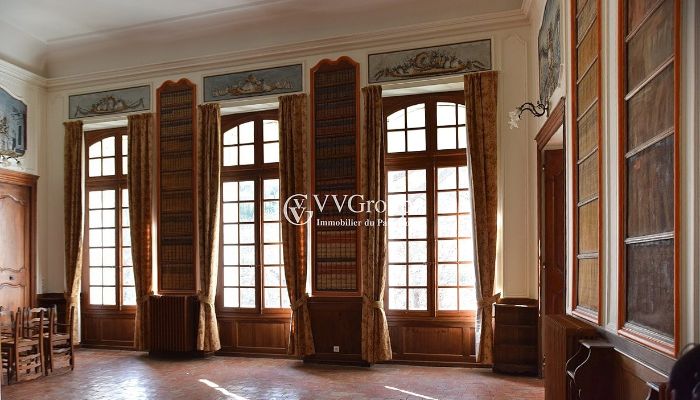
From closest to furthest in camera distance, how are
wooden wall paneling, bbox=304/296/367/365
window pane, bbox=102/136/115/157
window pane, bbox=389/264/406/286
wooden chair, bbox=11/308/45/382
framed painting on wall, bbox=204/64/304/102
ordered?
wooden chair, bbox=11/308/45/382 < wooden wall paneling, bbox=304/296/367/365 < window pane, bbox=389/264/406/286 < framed painting on wall, bbox=204/64/304/102 < window pane, bbox=102/136/115/157

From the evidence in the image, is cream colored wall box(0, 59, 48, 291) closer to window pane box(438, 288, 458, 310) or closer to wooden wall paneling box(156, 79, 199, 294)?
wooden wall paneling box(156, 79, 199, 294)

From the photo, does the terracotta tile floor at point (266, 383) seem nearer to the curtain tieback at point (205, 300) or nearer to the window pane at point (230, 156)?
the curtain tieback at point (205, 300)

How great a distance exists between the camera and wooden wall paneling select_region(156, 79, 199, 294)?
8273mm

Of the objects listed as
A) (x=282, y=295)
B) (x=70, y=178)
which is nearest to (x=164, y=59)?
(x=70, y=178)

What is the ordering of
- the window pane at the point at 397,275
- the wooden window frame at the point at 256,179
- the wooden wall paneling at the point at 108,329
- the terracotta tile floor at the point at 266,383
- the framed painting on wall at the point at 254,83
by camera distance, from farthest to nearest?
1. the wooden wall paneling at the point at 108,329
2. the wooden window frame at the point at 256,179
3. the framed painting on wall at the point at 254,83
4. the window pane at the point at 397,275
5. the terracotta tile floor at the point at 266,383

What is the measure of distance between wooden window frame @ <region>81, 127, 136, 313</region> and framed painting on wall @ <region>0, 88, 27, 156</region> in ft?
3.05

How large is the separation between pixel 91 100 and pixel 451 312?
659 centimetres

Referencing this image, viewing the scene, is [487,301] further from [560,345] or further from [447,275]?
[560,345]

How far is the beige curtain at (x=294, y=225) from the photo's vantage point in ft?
24.5

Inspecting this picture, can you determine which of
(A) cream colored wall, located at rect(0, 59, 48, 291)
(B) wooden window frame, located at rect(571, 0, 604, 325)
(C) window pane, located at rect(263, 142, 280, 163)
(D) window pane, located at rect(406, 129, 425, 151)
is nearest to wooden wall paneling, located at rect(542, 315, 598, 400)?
(B) wooden window frame, located at rect(571, 0, 604, 325)

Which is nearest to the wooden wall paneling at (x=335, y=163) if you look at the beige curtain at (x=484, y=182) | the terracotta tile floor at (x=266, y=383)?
the terracotta tile floor at (x=266, y=383)

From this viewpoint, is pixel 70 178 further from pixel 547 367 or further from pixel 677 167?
pixel 677 167

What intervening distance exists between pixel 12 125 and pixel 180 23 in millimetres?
3227

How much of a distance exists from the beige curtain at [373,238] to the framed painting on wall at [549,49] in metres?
2.17
